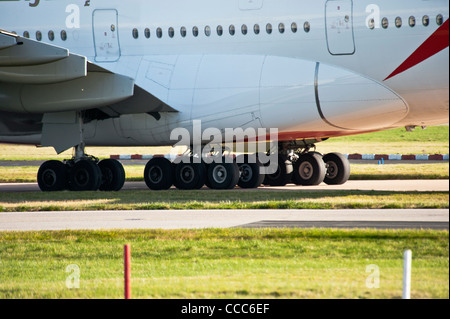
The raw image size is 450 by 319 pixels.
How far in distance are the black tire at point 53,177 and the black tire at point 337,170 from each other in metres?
8.71

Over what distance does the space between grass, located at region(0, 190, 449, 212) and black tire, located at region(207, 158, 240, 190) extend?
43.0 inches

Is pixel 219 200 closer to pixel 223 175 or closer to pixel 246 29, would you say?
pixel 223 175

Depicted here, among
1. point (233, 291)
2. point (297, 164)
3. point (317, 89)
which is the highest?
point (317, 89)

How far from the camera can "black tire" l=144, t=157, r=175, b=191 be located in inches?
992

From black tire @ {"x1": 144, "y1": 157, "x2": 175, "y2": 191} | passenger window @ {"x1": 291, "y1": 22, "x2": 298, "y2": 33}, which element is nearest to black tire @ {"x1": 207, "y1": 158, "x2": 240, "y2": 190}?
black tire @ {"x1": 144, "y1": 157, "x2": 175, "y2": 191}

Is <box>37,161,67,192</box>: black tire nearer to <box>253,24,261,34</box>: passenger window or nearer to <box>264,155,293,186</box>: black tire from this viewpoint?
<box>264,155,293,186</box>: black tire

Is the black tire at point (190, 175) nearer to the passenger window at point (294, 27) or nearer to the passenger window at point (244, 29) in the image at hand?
the passenger window at point (244, 29)

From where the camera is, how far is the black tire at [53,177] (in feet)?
81.6

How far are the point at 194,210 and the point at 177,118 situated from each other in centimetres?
483

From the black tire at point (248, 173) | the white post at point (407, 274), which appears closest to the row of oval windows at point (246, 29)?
the black tire at point (248, 173)

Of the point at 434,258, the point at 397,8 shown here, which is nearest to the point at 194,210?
the point at 397,8

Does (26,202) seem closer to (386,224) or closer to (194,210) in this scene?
(194,210)

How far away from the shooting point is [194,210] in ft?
63.7

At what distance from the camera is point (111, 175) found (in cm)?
2527
